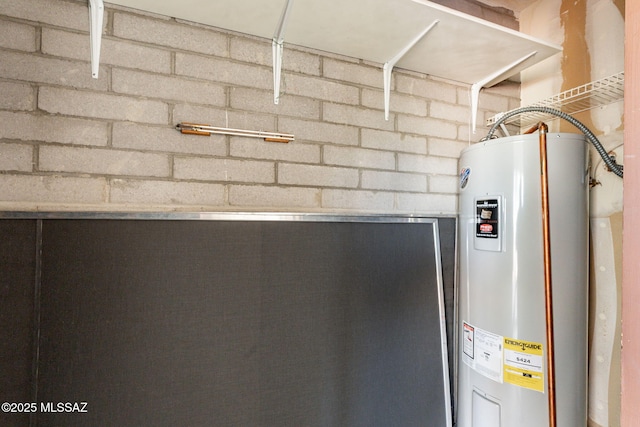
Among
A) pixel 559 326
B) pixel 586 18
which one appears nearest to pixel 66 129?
pixel 559 326

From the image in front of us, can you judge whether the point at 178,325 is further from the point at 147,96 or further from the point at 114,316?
the point at 147,96

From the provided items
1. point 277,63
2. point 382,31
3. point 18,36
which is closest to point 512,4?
point 382,31

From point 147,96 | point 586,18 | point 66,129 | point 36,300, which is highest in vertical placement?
point 586,18

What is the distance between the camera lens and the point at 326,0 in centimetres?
126

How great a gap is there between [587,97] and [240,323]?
6.38 ft

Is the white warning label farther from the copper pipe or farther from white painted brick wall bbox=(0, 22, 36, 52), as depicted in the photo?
white painted brick wall bbox=(0, 22, 36, 52)

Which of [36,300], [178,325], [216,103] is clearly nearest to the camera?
[36,300]

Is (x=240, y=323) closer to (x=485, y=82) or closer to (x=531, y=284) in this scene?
(x=531, y=284)

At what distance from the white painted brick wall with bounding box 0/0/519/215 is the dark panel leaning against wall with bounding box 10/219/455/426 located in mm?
161

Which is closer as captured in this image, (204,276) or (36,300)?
(36,300)

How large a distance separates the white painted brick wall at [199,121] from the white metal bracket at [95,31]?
0.03 metres

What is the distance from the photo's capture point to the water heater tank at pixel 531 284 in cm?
137

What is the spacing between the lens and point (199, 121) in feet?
4.69

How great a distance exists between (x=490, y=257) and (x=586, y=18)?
1.36m
